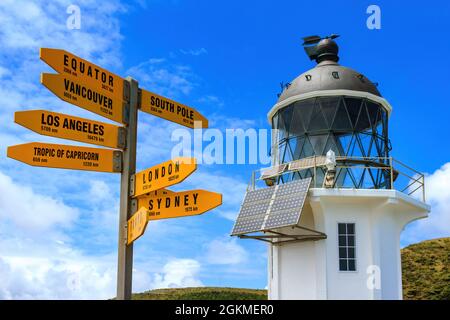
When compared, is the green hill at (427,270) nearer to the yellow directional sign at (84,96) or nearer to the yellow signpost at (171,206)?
the yellow signpost at (171,206)

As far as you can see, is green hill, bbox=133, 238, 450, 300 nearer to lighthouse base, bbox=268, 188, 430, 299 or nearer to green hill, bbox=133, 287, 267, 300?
green hill, bbox=133, 287, 267, 300

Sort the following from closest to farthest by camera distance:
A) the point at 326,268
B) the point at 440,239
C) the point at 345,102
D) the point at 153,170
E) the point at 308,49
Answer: the point at 153,170
the point at 326,268
the point at 345,102
the point at 308,49
the point at 440,239

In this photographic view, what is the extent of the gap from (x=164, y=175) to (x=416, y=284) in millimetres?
25723

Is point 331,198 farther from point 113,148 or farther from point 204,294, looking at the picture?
point 204,294

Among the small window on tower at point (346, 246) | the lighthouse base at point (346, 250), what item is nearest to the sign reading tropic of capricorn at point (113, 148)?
the lighthouse base at point (346, 250)

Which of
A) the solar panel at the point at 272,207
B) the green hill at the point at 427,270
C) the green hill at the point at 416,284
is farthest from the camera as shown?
the green hill at the point at 427,270

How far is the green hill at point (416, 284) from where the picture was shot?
99.1 feet

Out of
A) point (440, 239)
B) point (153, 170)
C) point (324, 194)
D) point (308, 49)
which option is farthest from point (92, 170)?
point (440, 239)

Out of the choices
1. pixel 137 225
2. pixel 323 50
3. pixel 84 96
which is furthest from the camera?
pixel 323 50

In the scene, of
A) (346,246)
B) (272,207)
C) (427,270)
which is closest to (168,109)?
(272,207)

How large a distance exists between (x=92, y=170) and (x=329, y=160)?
954cm

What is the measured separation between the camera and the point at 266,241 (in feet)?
62.6

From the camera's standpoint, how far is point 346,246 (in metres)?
17.8
